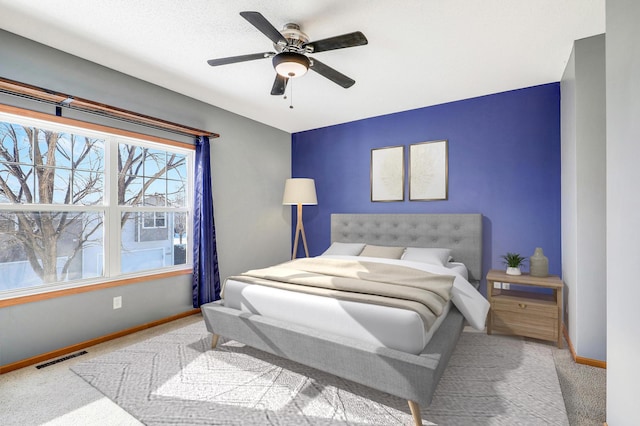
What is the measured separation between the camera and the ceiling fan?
192cm

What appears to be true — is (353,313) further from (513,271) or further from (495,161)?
(495,161)

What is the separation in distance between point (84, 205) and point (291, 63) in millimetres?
2312

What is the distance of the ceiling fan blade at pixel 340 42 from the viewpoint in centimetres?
191

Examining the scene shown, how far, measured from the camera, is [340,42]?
199 cm

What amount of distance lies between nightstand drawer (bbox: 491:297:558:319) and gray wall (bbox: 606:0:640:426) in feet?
4.45

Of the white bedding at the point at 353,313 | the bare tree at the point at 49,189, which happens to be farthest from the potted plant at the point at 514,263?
the bare tree at the point at 49,189

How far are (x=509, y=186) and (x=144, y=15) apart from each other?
3.79 m

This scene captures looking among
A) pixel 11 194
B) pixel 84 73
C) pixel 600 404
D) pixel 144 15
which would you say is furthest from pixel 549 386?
pixel 84 73

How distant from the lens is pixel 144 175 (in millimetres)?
3338

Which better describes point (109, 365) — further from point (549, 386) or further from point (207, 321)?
point (549, 386)

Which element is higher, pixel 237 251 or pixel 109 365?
pixel 237 251

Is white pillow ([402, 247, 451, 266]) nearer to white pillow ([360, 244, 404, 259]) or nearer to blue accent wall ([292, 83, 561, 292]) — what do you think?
white pillow ([360, 244, 404, 259])

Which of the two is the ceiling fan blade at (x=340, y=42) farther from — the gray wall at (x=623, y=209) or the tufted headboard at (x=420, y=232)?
the tufted headboard at (x=420, y=232)

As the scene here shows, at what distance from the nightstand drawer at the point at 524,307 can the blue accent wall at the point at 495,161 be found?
0.65m
